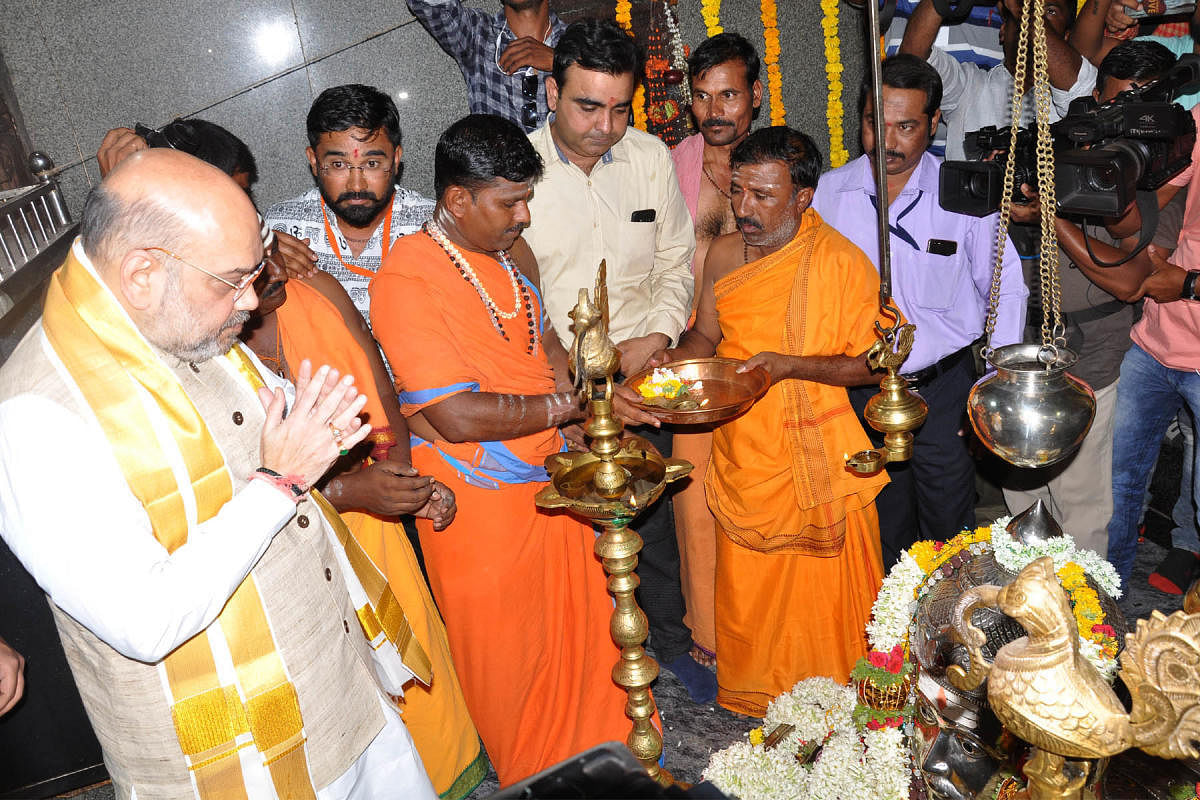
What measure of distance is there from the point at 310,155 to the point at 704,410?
192cm

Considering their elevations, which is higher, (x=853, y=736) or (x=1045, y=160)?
(x=1045, y=160)

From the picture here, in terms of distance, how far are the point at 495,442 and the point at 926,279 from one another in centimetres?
203

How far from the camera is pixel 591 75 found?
344 centimetres

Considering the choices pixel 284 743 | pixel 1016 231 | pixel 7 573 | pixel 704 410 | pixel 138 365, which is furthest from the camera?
pixel 1016 231

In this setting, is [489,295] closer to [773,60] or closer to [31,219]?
[31,219]

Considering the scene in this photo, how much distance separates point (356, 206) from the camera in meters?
3.36

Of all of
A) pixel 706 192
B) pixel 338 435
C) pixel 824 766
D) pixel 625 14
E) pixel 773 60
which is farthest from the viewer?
pixel 773 60

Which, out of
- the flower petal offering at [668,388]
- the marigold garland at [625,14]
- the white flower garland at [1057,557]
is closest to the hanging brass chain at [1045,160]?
the white flower garland at [1057,557]

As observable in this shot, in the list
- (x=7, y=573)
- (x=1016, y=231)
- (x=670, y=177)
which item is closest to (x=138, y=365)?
(x=7, y=573)

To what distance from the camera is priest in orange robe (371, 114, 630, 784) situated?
2.92 metres

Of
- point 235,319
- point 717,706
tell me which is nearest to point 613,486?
point 235,319

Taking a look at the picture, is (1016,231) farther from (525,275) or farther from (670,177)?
(525,275)

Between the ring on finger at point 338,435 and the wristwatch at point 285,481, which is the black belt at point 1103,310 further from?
the wristwatch at point 285,481

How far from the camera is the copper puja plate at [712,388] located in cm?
289
